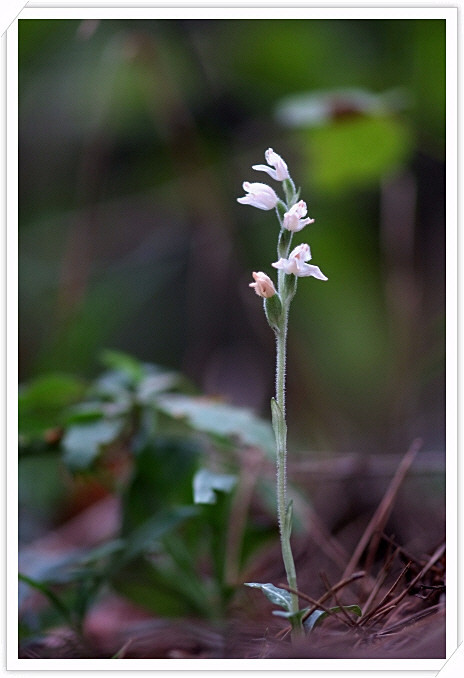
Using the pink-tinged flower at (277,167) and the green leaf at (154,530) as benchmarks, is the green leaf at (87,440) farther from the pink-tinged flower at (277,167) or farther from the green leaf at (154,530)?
the pink-tinged flower at (277,167)

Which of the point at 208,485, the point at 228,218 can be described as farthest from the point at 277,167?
the point at 228,218

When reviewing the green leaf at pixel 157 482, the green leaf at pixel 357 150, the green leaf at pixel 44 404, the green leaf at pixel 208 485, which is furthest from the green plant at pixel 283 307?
the green leaf at pixel 357 150

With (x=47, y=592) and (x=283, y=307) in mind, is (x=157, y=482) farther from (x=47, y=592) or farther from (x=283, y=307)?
(x=283, y=307)

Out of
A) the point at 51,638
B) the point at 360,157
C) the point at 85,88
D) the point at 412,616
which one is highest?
the point at 85,88

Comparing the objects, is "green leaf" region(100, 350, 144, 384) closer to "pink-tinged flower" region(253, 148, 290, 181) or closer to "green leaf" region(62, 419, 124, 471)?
"green leaf" region(62, 419, 124, 471)

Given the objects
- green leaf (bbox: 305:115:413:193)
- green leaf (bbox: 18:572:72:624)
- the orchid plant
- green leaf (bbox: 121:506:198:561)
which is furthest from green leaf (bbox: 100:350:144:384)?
green leaf (bbox: 305:115:413:193)

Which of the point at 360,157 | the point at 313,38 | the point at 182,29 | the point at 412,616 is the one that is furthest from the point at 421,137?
the point at 412,616
